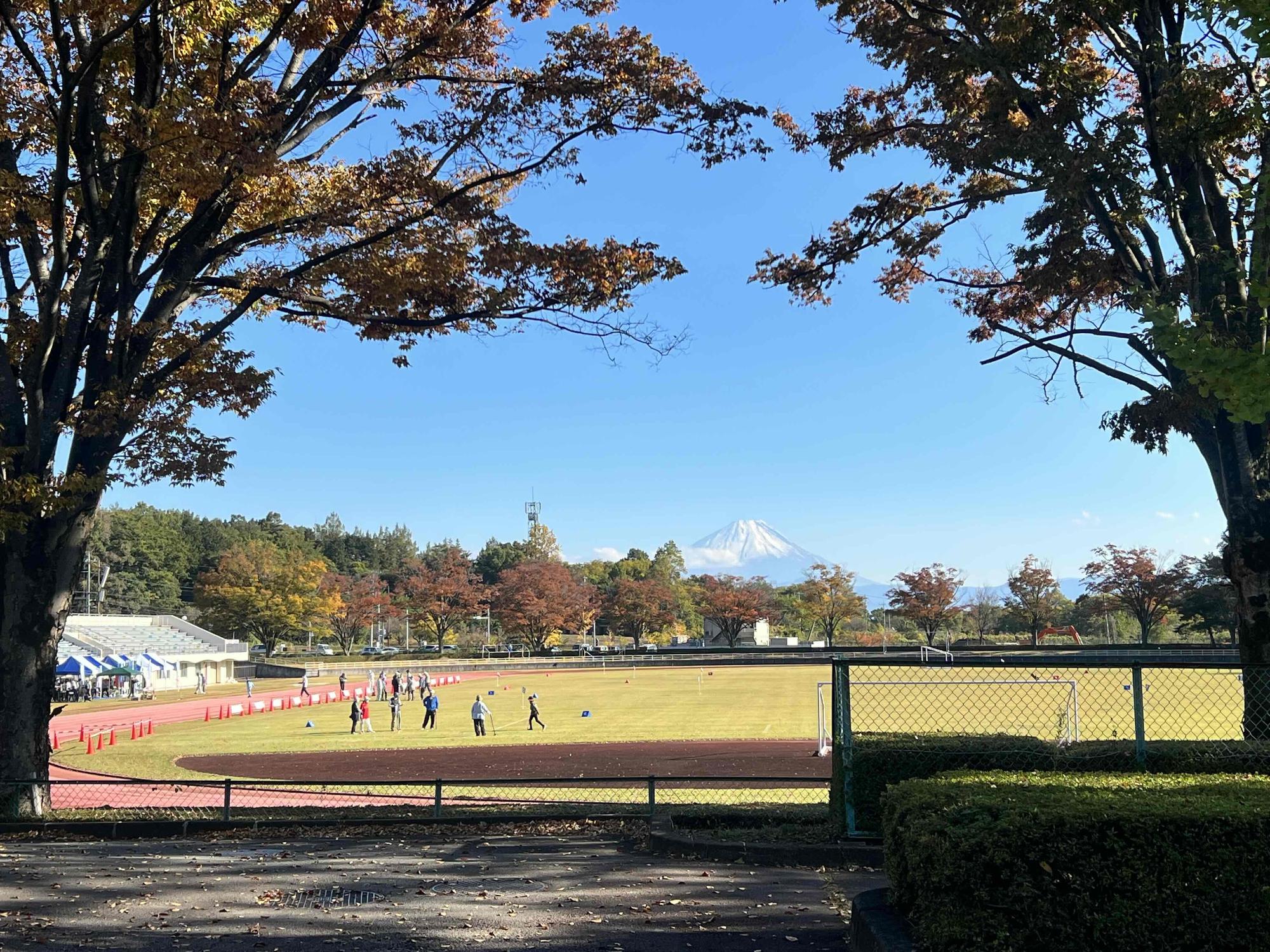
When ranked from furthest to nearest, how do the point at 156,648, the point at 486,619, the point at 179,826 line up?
the point at 486,619 < the point at 156,648 < the point at 179,826

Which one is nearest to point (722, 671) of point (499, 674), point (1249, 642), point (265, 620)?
point (499, 674)

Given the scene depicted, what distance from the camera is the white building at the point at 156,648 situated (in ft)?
171

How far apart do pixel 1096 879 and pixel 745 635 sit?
101m

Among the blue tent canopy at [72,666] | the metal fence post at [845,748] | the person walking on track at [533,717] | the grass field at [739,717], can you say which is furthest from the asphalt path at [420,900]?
the blue tent canopy at [72,666]

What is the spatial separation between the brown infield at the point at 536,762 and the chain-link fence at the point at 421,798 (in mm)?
1546

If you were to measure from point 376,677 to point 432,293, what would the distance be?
48316 millimetres

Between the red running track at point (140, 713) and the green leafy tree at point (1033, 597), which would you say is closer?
the red running track at point (140, 713)

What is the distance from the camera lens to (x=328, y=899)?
7449 millimetres

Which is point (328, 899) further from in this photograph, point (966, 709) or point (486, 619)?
point (486, 619)

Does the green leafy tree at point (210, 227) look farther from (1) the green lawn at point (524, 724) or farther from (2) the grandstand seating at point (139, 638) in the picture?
(2) the grandstand seating at point (139, 638)

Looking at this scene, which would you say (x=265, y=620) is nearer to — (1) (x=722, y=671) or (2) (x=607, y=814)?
(1) (x=722, y=671)

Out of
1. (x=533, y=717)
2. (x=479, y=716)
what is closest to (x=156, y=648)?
(x=533, y=717)

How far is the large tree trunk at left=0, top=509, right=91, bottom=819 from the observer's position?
12.1m

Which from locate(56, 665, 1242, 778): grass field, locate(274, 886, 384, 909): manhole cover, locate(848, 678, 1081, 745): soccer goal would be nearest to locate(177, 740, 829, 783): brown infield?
locate(56, 665, 1242, 778): grass field
